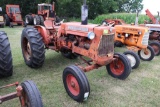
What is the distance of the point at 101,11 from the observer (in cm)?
2288

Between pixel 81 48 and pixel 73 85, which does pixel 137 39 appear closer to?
pixel 81 48

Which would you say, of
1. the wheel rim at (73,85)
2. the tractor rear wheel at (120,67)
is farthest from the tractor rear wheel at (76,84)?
the tractor rear wheel at (120,67)

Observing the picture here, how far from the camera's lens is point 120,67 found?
392cm

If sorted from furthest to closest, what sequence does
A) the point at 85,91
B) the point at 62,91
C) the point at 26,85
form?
the point at 62,91
the point at 85,91
the point at 26,85

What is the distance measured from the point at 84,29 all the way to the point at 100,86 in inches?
48.6

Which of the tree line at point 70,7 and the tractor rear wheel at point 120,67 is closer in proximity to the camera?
the tractor rear wheel at point 120,67

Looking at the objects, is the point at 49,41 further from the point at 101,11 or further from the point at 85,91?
the point at 101,11

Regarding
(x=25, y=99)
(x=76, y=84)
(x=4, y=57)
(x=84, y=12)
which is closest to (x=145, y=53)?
(x=84, y=12)

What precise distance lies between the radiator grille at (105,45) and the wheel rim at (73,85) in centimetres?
72

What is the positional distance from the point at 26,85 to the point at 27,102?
25cm

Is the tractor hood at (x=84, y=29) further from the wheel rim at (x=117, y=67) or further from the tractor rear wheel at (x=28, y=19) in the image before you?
the tractor rear wheel at (x=28, y=19)

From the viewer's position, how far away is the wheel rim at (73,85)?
3.03 m

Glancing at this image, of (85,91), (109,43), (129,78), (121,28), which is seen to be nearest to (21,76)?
(85,91)

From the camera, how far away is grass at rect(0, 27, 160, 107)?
2965 mm
